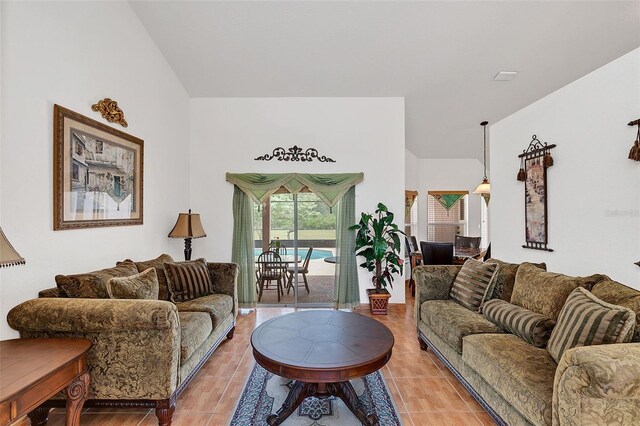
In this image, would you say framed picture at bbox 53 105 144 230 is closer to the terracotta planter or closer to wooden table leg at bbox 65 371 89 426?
wooden table leg at bbox 65 371 89 426

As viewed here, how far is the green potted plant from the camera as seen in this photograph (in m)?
4.20

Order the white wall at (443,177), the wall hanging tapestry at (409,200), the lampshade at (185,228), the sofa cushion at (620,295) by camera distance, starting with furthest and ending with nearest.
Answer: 1. the white wall at (443,177)
2. the wall hanging tapestry at (409,200)
3. the lampshade at (185,228)
4. the sofa cushion at (620,295)

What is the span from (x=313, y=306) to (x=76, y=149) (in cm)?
349

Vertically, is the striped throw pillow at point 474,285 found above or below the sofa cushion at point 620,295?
below

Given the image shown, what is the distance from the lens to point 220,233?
15.1ft

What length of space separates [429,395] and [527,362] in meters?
0.86

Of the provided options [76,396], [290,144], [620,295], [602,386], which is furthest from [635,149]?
[76,396]

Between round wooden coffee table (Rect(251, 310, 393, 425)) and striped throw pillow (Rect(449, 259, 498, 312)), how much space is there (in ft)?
3.28

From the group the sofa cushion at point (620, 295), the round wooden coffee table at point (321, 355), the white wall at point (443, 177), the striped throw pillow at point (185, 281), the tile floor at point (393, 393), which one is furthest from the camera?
the white wall at point (443, 177)

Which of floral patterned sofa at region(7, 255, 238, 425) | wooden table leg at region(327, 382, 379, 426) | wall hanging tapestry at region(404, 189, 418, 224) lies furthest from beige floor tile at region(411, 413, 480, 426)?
wall hanging tapestry at region(404, 189, 418, 224)

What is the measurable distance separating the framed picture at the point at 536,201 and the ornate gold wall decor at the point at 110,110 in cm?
441

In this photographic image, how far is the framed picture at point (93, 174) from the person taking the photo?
232 cm

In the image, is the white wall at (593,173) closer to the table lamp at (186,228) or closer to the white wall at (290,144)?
the white wall at (290,144)

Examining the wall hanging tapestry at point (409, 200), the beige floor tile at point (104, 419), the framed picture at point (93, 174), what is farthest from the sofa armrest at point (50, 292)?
the wall hanging tapestry at point (409, 200)
